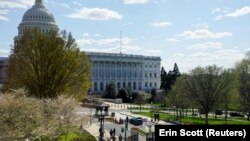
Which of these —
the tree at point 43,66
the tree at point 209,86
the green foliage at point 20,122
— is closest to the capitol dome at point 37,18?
the tree at point 209,86

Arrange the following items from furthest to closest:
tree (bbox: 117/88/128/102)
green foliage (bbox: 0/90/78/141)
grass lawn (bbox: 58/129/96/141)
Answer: tree (bbox: 117/88/128/102), grass lawn (bbox: 58/129/96/141), green foliage (bbox: 0/90/78/141)

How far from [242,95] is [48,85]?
3584cm

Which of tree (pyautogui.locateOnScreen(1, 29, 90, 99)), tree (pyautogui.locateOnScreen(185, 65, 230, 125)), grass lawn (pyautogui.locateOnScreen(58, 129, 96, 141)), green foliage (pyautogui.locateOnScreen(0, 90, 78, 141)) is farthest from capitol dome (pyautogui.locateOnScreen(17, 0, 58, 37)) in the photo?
green foliage (pyautogui.locateOnScreen(0, 90, 78, 141))

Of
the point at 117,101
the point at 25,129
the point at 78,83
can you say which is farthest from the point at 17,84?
the point at 117,101

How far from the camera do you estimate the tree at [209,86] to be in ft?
222

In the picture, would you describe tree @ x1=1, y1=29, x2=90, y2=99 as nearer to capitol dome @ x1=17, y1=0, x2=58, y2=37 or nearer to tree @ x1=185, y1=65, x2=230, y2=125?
tree @ x1=185, y1=65, x2=230, y2=125

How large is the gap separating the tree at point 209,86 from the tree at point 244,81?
6123 mm

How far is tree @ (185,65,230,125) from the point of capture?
222 ft

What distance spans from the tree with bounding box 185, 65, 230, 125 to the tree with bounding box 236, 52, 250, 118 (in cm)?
612

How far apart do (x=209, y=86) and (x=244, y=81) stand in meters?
11.6

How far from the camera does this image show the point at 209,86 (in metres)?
67.7

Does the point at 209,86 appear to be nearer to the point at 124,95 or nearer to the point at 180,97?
the point at 180,97

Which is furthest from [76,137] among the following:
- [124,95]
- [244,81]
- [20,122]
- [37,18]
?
[37,18]

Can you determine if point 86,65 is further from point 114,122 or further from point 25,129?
point 25,129
